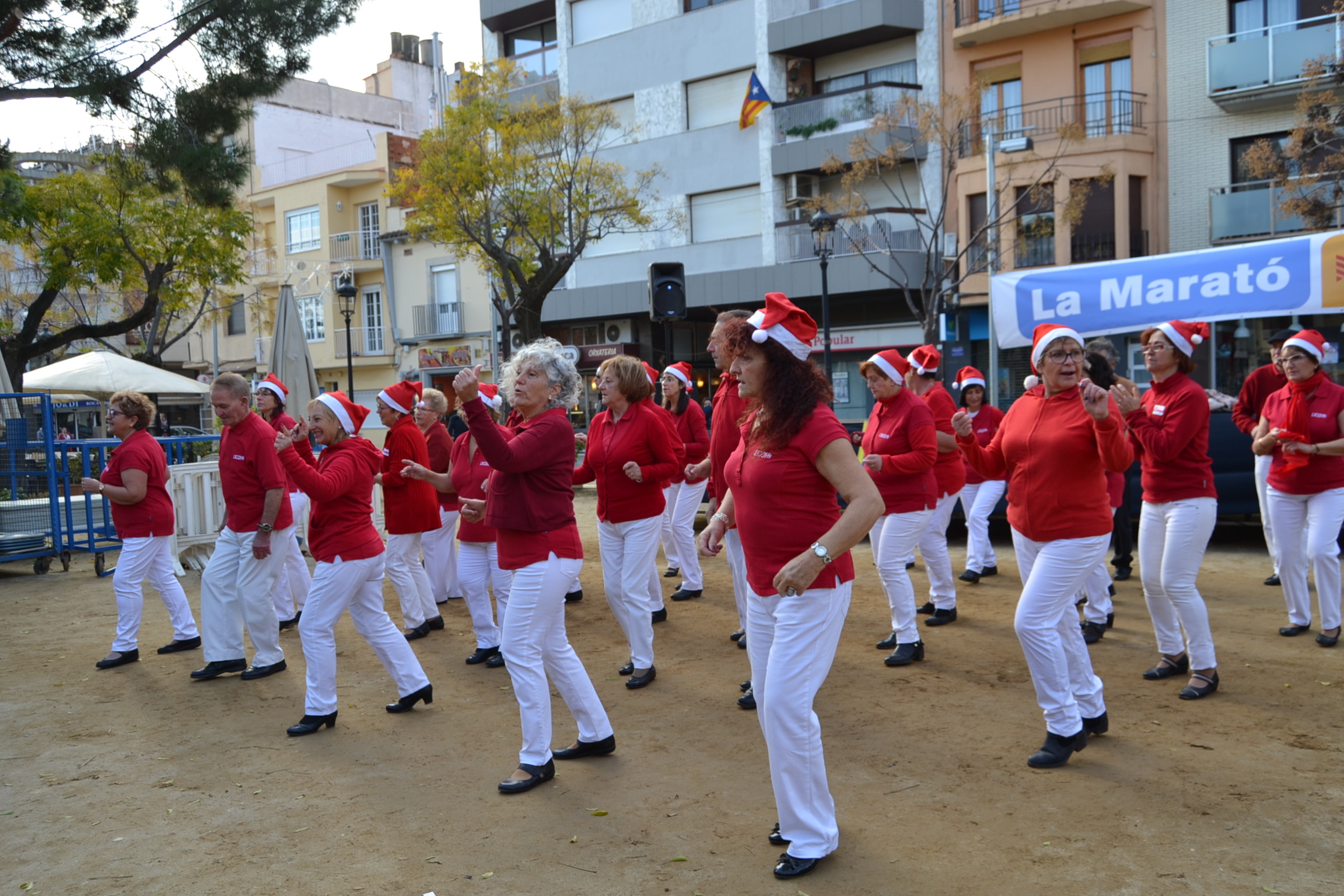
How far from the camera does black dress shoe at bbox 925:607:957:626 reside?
27.1 ft

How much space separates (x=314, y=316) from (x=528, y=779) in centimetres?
4080

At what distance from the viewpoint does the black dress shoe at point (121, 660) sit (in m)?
7.84

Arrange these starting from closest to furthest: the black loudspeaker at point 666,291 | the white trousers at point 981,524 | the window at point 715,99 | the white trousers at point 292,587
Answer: the white trousers at point 292,587 → the white trousers at point 981,524 → the black loudspeaker at point 666,291 → the window at point 715,99

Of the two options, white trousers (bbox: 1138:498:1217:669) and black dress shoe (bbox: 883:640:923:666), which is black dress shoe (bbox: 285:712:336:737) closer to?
black dress shoe (bbox: 883:640:923:666)

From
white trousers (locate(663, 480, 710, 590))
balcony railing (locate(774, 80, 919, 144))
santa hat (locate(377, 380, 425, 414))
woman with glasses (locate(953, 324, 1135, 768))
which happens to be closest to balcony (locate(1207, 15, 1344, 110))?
balcony railing (locate(774, 80, 919, 144))

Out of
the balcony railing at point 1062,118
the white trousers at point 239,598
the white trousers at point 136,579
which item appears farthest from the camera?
the balcony railing at point 1062,118

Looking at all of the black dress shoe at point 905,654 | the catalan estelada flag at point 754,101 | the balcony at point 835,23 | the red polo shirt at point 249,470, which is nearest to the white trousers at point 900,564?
the black dress shoe at point 905,654

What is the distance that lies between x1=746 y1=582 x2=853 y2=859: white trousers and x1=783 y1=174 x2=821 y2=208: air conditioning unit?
25.2m

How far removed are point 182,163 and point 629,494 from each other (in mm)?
7415

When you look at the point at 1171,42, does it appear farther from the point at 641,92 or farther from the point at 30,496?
the point at 30,496

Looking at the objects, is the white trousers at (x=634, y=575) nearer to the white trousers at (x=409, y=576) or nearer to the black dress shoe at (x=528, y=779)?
the black dress shoe at (x=528, y=779)

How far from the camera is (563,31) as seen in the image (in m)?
32.7

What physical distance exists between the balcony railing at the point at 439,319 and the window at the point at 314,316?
5.59m

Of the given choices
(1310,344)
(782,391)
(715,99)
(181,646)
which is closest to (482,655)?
(181,646)
